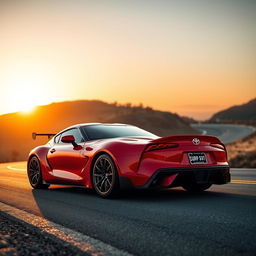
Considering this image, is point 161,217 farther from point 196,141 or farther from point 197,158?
point 196,141

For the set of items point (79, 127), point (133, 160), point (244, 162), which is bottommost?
point (244, 162)

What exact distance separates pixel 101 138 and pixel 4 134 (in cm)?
6622

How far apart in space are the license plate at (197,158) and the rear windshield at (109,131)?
1.46 m

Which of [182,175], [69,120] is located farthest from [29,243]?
[69,120]

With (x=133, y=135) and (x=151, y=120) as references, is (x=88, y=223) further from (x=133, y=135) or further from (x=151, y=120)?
(x=151, y=120)

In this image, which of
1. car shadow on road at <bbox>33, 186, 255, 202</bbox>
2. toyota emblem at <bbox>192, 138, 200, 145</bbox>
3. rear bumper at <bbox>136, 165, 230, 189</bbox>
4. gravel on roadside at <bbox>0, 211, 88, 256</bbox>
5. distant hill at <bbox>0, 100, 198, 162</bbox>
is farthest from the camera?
distant hill at <bbox>0, 100, 198, 162</bbox>

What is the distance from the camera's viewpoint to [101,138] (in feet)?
26.3

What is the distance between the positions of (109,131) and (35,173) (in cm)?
243

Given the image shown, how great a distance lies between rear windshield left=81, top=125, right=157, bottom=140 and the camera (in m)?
8.07

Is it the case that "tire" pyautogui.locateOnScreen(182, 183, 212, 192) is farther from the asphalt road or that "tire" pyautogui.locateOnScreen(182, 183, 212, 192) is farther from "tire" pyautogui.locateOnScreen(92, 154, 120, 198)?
"tire" pyautogui.locateOnScreen(92, 154, 120, 198)

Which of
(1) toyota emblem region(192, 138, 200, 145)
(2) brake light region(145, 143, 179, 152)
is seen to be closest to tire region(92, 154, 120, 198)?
(2) brake light region(145, 143, 179, 152)

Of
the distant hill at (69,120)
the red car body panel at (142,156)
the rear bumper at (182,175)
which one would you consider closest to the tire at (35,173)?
the red car body panel at (142,156)

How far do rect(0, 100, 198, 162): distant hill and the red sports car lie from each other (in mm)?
37432

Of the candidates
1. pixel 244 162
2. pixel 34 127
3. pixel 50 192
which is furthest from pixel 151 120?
pixel 50 192
